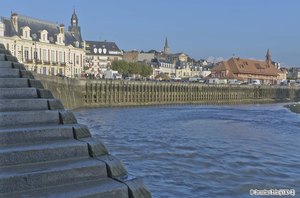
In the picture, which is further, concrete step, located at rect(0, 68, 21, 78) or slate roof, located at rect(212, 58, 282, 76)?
slate roof, located at rect(212, 58, 282, 76)

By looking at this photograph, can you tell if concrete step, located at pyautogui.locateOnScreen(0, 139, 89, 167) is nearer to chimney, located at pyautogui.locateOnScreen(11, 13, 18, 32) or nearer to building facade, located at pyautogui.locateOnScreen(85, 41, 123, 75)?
chimney, located at pyautogui.locateOnScreen(11, 13, 18, 32)

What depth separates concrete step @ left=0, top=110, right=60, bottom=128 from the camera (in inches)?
217

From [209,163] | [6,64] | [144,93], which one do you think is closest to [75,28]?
A: [144,93]

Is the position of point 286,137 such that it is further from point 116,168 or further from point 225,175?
point 116,168

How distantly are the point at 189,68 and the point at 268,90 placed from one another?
227 feet

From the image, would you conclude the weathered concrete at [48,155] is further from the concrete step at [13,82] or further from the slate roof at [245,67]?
the slate roof at [245,67]

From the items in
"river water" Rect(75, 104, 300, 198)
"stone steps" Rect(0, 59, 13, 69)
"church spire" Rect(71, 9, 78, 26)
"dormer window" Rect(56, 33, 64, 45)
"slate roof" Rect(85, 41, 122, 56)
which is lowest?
"river water" Rect(75, 104, 300, 198)

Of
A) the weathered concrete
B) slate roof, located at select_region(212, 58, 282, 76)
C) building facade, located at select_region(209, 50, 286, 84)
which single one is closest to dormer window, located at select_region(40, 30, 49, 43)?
building facade, located at select_region(209, 50, 286, 84)

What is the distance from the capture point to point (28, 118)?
18.6 ft

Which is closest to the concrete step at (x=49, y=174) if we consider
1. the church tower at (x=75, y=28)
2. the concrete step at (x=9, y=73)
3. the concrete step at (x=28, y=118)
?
the concrete step at (x=28, y=118)

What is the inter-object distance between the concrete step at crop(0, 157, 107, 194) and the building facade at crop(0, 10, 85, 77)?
5818cm

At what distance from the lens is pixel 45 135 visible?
5383mm

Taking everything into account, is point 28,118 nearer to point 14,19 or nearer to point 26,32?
point 14,19

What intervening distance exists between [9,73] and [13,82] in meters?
0.50
